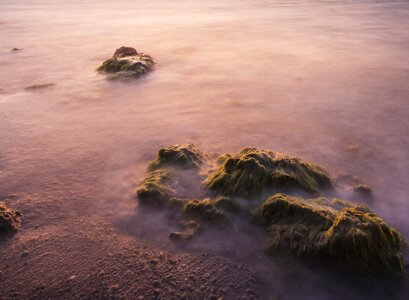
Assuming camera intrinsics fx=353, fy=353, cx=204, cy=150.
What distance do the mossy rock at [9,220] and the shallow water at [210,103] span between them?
1.38 feet

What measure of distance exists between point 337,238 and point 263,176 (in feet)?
2.78

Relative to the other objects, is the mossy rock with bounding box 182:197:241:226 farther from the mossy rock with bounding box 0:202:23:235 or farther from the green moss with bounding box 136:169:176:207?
the mossy rock with bounding box 0:202:23:235

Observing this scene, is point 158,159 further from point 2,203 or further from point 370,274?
point 370,274

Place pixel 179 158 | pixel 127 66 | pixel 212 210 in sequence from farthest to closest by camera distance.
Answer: pixel 127 66 → pixel 179 158 → pixel 212 210

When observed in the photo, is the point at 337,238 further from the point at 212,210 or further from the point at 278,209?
the point at 212,210

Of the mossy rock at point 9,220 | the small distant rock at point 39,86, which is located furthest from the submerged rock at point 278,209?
the small distant rock at point 39,86

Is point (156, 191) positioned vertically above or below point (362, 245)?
below

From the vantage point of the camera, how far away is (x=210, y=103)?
5.22 meters

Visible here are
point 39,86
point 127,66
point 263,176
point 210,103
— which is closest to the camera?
point 263,176

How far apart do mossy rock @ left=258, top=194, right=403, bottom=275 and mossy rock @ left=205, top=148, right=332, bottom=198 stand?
1.11 feet

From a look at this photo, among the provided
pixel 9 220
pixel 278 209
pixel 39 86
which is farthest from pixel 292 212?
pixel 39 86

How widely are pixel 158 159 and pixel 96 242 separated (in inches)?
48.0

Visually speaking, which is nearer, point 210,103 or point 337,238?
point 337,238

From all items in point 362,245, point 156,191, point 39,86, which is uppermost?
point 362,245
